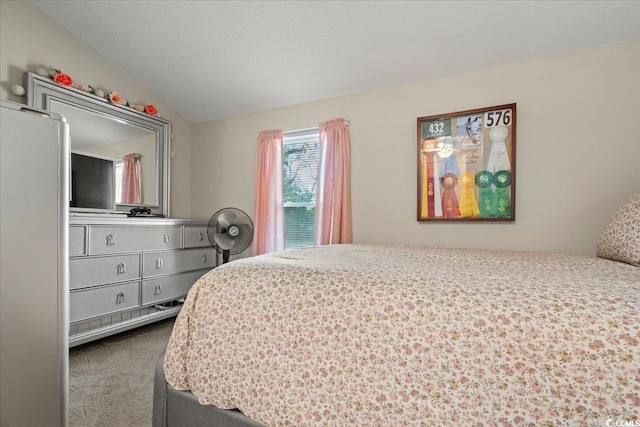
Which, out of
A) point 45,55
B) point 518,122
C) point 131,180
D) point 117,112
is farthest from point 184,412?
point 45,55

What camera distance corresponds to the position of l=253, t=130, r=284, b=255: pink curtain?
334 cm

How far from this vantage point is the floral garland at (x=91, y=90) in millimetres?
2555

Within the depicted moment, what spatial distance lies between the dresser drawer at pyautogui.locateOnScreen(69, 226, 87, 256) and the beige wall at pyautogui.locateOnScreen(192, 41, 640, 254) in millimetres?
2150

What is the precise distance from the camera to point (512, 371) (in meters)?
0.74

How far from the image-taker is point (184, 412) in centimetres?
116

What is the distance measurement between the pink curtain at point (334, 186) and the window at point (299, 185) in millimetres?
209

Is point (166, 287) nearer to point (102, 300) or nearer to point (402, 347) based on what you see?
point (102, 300)

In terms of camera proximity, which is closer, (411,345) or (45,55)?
(411,345)

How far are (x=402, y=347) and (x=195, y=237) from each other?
2.78 metres

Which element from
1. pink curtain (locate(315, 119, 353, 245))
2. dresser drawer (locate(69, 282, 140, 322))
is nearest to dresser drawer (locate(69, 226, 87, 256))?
dresser drawer (locate(69, 282, 140, 322))

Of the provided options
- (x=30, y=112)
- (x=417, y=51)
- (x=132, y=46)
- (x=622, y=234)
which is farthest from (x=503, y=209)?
(x=132, y=46)

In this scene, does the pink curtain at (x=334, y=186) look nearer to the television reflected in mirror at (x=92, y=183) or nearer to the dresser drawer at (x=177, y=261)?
the dresser drawer at (x=177, y=261)

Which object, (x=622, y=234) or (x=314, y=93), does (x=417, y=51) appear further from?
(x=622, y=234)

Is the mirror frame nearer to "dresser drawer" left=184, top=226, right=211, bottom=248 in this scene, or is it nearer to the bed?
"dresser drawer" left=184, top=226, right=211, bottom=248
